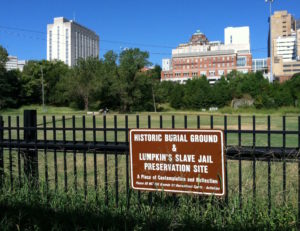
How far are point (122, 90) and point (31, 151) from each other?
66.8 meters

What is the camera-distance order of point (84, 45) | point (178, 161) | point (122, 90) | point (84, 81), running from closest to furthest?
point (178, 161) < point (122, 90) < point (84, 81) < point (84, 45)

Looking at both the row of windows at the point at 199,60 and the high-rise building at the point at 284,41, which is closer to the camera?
the row of windows at the point at 199,60

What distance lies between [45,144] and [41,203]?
87cm

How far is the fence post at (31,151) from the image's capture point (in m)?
5.12

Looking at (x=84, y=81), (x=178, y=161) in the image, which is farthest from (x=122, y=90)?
(x=178, y=161)

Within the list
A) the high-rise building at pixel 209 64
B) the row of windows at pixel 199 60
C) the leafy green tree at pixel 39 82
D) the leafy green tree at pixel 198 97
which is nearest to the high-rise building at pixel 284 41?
the high-rise building at pixel 209 64

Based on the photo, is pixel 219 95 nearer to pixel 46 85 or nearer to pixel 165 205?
pixel 46 85

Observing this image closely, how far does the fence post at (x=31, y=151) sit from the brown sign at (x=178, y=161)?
1.85m

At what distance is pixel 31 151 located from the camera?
5.18 m

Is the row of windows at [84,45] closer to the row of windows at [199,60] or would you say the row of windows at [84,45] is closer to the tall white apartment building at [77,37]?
the tall white apartment building at [77,37]

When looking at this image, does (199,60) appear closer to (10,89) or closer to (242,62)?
(242,62)

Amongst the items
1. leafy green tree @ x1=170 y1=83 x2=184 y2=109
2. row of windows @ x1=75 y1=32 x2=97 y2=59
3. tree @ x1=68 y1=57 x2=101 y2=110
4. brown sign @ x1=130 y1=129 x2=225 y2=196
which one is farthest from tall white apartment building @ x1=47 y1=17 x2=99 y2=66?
brown sign @ x1=130 y1=129 x2=225 y2=196

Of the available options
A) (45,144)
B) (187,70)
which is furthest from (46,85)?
(45,144)

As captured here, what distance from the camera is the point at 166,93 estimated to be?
85125 mm
